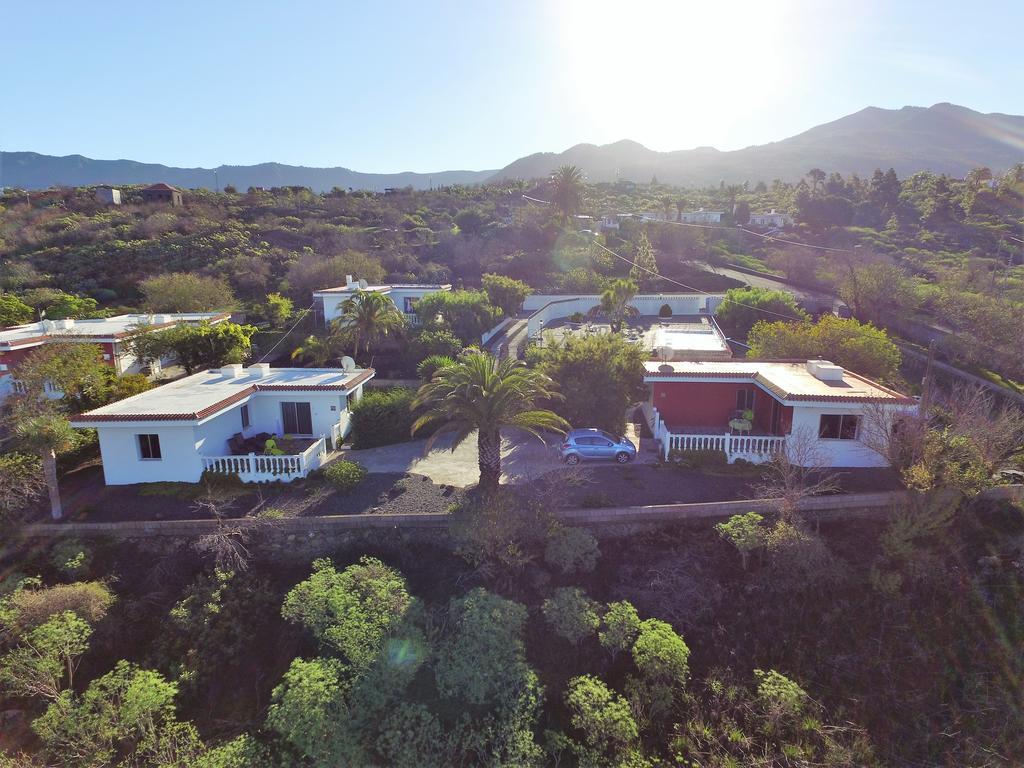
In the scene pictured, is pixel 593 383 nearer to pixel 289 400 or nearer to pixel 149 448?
pixel 289 400

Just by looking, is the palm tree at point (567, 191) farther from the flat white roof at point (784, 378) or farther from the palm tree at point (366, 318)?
the flat white roof at point (784, 378)

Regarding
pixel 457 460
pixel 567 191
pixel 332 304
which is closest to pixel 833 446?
pixel 457 460

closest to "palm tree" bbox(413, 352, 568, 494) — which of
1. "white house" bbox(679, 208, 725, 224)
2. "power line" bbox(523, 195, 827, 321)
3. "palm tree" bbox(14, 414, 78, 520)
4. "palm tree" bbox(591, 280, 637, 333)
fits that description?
"palm tree" bbox(14, 414, 78, 520)

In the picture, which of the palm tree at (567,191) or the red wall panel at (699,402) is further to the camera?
the palm tree at (567,191)

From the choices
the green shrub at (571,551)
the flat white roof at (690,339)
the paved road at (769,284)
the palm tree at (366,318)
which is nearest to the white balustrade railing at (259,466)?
the green shrub at (571,551)

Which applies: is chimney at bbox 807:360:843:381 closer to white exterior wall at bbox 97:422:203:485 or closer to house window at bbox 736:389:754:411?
house window at bbox 736:389:754:411

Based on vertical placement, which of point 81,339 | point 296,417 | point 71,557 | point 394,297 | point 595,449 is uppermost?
point 394,297

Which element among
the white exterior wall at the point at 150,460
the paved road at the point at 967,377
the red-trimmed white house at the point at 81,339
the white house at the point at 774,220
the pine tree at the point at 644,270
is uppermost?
the white house at the point at 774,220

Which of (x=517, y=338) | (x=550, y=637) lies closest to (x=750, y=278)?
(x=517, y=338)
